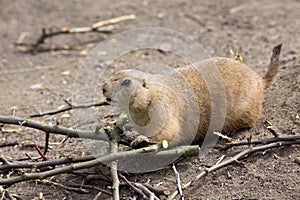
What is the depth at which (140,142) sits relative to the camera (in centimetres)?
376

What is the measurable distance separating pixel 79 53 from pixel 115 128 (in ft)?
10.5

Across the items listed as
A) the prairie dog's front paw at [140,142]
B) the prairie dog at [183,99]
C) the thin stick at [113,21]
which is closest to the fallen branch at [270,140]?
the prairie dog at [183,99]

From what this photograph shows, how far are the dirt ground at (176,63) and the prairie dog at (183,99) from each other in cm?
19

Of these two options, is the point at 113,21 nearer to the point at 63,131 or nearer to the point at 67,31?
the point at 67,31

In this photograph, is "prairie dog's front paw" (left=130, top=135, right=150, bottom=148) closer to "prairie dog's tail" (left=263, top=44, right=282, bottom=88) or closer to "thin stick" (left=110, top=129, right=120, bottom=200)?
"thin stick" (left=110, top=129, right=120, bottom=200)

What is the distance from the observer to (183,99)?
4285 mm

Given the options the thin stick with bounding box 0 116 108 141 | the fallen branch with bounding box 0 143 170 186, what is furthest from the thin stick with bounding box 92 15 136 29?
the fallen branch with bounding box 0 143 170 186

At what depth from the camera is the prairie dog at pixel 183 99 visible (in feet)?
13.3

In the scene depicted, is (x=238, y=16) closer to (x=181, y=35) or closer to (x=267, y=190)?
(x=181, y=35)

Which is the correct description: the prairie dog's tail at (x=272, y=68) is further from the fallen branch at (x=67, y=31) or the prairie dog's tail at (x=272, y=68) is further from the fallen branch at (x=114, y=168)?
the fallen branch at (x=67, y=31)

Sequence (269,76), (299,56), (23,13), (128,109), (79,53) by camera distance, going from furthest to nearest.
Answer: (23,13) → (79,53) → (299,56) → (269,76) → (128,109)

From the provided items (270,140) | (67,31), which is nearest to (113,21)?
(67,31)

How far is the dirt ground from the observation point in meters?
3.61

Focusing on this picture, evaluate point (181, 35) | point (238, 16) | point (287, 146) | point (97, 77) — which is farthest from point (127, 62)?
point (287, 146)
